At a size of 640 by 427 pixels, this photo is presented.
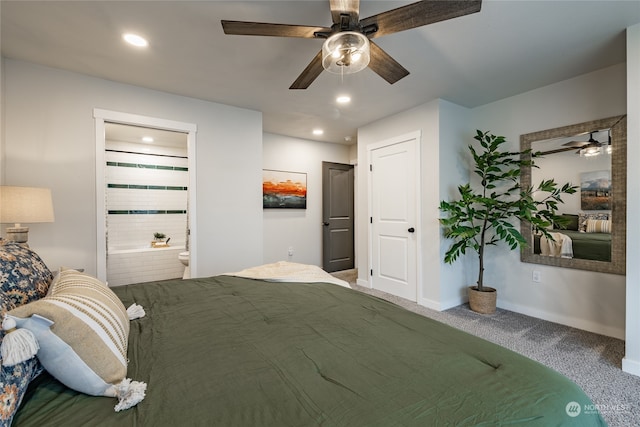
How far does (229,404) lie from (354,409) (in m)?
0.31

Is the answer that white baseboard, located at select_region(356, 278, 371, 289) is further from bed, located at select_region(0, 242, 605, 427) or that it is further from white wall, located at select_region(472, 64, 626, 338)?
bed, located at select_region(0, 242, 605, 427)

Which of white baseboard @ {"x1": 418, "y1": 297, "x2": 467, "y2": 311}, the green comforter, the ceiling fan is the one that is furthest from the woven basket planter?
the ceiling fan

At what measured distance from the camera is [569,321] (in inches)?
113

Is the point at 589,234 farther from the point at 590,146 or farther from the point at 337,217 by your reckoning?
the point at 337,217

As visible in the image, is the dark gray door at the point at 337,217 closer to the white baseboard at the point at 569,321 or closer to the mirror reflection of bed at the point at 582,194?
the white baseboard at the point at 569,321

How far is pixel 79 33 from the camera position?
2.09 m

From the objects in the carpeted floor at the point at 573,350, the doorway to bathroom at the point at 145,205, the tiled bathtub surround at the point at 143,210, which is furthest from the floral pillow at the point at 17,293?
the tiled bathtub surround at the point at 143,210

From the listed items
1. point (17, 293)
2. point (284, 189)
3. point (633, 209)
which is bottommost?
point (17, 293)

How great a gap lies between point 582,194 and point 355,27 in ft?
9.31

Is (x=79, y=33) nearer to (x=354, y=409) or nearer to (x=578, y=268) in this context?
(x=354, y=409)

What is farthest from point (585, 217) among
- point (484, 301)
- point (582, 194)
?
point (484, 301)

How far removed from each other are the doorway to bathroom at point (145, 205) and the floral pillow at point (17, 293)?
10.3 ft

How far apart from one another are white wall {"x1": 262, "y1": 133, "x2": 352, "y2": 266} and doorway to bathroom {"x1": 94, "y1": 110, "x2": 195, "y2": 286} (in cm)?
132

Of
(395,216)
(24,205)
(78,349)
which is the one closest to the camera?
(78,349)
